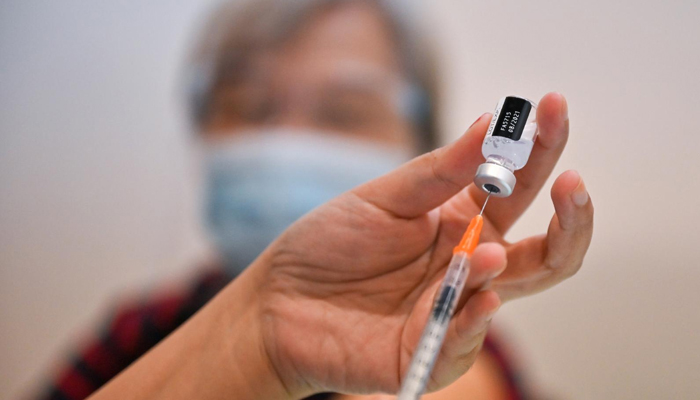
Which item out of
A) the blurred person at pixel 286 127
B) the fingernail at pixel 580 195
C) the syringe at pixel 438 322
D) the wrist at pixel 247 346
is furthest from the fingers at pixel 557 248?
the blurred person at pixel 286 127

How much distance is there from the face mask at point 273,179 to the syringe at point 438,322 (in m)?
0.74

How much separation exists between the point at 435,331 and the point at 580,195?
267 millimetres

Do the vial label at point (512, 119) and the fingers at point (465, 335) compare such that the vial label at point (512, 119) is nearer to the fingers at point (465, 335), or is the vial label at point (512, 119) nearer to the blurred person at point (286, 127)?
the fingers at point (465, 335)

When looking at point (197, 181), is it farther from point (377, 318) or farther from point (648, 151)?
point (648, 151)

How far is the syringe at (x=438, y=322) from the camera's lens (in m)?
0.53

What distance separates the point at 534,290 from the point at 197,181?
45.2 inches

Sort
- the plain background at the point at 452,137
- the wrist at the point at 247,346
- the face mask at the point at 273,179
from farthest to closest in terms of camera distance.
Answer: the face mask at the point at 273,179, the plain background at the point at 452,137, the wrist at the point at 247,346

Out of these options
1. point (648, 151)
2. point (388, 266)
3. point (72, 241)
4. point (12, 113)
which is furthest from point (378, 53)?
point (12, 113)

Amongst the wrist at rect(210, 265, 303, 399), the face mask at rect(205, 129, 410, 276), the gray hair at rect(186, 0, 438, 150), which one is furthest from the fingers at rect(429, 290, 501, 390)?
the gray hair at rect(186, 0, 438, 150)

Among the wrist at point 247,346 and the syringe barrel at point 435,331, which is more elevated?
the syringe barrel at point 435,331

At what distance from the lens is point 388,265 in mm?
797

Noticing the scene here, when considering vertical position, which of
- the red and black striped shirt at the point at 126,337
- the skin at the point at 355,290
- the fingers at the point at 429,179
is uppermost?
the fingers at the point at 429,179

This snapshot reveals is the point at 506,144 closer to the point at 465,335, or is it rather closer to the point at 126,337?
the point at 465,335

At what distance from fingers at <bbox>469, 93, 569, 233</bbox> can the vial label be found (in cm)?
3
